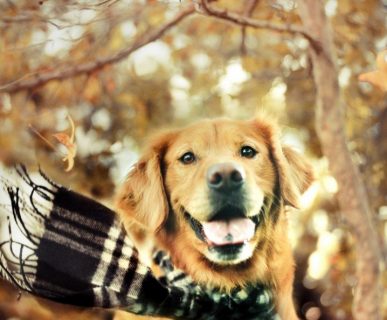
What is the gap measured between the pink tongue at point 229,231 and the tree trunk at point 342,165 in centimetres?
27

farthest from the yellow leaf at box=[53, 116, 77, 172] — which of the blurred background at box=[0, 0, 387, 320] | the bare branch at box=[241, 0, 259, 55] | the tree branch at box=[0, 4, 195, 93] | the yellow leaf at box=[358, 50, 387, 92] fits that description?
the yellow leaf at box=[358, 50, 387, 92]

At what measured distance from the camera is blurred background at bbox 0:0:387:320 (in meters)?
1.65

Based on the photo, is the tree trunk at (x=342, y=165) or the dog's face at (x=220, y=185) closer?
the dog's face at (x=220, y=185)

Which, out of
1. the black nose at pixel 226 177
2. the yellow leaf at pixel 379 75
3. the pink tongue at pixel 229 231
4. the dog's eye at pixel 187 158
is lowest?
the pink tongue at pixel 229 231

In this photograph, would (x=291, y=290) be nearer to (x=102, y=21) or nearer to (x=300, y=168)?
(x=300, y=168)

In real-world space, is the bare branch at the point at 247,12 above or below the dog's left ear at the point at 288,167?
above

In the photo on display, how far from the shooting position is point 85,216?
165cm

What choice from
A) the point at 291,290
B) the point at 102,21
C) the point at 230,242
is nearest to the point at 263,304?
the point at 291,290

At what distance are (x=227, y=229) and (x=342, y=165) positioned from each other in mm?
345

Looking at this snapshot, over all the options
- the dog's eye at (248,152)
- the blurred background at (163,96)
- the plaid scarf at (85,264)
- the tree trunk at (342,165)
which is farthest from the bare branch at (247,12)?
the plaid scarf at (85,264)

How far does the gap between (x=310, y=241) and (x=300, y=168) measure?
0.18 meters

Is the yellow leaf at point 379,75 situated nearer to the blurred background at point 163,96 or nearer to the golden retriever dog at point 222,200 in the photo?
the blurred background at point 163,96

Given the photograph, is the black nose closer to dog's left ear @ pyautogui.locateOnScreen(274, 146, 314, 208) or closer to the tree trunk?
dog's left ear @ pyautogui.locateOnScreen(274, 146, 314, 208)

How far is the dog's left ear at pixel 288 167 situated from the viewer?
1.60 metres
